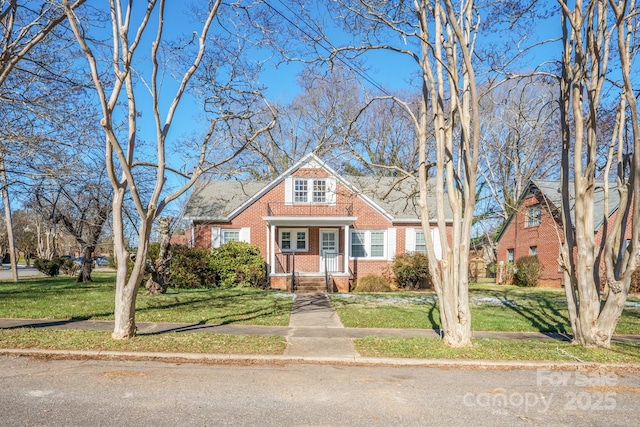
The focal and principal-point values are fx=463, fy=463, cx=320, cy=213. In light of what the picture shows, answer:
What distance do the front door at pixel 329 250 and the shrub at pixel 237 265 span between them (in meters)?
3.19

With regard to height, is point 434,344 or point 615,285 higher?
Result: point 615,285

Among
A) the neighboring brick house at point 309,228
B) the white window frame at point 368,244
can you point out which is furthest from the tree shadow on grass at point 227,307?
the white window frame at point 368,244

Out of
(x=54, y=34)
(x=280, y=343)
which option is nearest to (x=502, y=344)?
(x=280, y=343)

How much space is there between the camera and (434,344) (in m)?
7.99

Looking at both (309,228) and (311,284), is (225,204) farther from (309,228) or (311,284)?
(311,284)

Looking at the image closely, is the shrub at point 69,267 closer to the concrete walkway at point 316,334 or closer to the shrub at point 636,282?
the concrete walkway at point 316,334

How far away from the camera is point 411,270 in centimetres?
2130

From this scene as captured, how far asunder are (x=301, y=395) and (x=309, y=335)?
142 inches

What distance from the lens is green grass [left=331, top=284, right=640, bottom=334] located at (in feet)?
34.5

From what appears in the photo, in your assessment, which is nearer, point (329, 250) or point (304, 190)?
point (304, 190)

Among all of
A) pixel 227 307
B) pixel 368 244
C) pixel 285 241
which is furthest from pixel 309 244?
pixel 227 307

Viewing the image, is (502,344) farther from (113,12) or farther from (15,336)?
(113,12)

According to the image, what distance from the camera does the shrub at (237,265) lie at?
20.4 metres

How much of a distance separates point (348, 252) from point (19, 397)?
17.6 m
